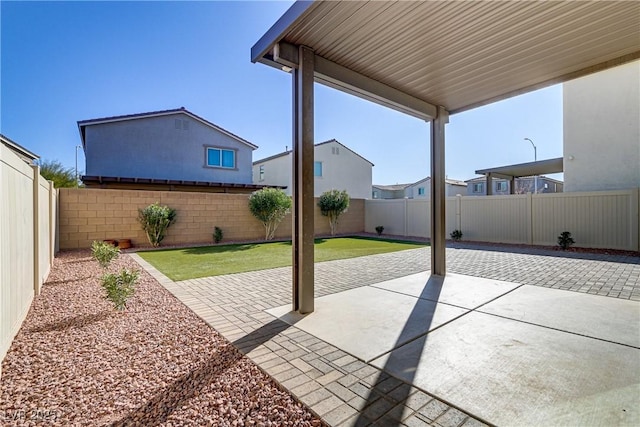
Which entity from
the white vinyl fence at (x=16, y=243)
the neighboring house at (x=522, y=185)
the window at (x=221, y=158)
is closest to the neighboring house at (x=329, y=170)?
the window at (x=221, y=158)

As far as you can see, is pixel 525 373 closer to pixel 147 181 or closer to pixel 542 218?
pixel 542 218

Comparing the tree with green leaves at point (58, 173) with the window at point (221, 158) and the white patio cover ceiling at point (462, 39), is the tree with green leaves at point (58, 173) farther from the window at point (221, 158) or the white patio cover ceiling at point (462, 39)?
the white patio cover ceiling at point (462, 39)

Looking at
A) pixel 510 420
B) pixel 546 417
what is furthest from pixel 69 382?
pixel 546 417

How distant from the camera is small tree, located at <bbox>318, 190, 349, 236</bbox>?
49.8 ft

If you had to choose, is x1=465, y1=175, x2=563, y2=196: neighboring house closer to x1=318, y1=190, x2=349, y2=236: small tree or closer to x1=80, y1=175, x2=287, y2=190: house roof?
x1=318, y1=190, x2=349, y2=236: small tree

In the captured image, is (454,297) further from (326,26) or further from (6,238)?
(6,238)

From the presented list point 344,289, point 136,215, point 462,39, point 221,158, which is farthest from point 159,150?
point 462,39

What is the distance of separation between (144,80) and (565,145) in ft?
54.4

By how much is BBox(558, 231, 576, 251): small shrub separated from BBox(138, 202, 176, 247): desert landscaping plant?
532 inches

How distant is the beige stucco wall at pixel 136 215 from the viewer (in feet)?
30.9

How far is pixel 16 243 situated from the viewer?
325cm

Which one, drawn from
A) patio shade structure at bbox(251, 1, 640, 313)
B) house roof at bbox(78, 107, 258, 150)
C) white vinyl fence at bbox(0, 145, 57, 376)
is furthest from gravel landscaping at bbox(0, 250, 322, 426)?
house roof at bbox(78, 107, 258, 150)

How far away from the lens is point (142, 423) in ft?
6.13

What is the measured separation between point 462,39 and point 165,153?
1586cm
